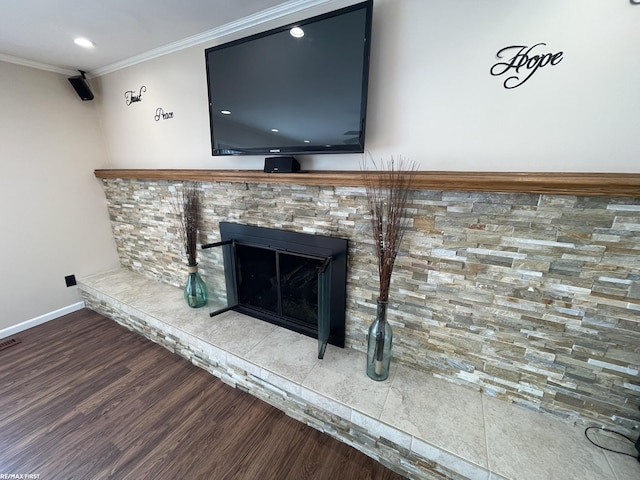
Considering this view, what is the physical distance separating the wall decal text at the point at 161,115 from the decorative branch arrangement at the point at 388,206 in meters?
1.85

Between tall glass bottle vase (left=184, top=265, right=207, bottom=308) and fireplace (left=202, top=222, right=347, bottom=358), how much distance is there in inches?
8.5

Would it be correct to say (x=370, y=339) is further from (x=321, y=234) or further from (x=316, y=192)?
(x=316, y=192)

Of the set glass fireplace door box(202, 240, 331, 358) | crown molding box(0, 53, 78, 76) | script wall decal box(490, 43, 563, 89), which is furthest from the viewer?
crown molding box(0, 53, 78, 76)

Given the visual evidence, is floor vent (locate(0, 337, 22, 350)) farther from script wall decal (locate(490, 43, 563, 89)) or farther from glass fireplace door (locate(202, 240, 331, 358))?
script wall decal (locate(490, 43, 563, 89))

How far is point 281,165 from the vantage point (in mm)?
1630

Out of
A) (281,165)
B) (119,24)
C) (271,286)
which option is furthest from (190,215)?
(119,24)

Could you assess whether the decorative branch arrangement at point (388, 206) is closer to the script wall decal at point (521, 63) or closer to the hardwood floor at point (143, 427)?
the script wall decal at point (521, 63)

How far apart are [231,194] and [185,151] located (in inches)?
26.5

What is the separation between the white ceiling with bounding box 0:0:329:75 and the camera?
1.48 meters

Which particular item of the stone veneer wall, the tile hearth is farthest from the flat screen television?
the tile hearth

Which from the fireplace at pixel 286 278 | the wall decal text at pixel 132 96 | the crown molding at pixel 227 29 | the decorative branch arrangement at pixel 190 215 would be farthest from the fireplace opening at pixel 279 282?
the wall decal text at pixel 132 96

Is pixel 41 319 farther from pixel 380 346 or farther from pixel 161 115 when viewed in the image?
pixel 380 346

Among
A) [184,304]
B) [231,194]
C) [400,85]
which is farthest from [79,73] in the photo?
[400,85]

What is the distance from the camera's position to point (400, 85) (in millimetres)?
1341
